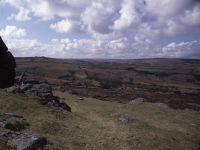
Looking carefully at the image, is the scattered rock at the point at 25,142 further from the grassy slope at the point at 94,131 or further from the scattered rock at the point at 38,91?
the scattered rock at the point at 38,91

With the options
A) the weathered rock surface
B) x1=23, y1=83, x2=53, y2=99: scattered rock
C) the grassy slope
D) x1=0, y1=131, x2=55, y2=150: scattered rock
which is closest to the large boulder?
the weathered rock surface

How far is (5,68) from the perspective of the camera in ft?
151

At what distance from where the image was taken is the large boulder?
45134mm

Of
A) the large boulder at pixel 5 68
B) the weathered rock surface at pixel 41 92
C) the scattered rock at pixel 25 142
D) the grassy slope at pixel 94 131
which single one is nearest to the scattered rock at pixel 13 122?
the grassy slope at pixel 94 131

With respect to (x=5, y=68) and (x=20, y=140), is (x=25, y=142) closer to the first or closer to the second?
(x=20, y=140)

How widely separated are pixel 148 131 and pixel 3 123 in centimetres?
1447

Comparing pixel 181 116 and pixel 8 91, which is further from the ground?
pixel 8 91

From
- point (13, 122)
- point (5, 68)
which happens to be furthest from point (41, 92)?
point (13, 122)

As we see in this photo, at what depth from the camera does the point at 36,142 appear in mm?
22125

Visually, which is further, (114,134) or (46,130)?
(114,134)

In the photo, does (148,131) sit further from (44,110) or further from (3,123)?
(3,123)

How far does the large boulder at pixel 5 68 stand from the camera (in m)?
45.1

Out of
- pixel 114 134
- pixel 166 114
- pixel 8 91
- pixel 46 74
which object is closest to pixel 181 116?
pixel 166 114

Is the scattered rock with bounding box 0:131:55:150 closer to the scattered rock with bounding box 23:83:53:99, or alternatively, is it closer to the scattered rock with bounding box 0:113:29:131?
the scattered rock with bounding box 0:113:29:131
